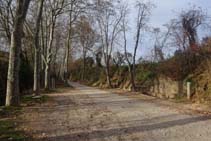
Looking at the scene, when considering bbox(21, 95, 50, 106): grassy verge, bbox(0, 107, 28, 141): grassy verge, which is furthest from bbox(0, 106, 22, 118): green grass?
bbox(21, 95, 50, 106): grassy verge

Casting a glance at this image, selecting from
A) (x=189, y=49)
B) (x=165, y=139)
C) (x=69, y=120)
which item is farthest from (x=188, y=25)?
(x=165, y=139)

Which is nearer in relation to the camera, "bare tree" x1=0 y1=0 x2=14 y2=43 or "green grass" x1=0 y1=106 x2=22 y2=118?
"green grass" x1=0 y1=106 x2=22 y2=118

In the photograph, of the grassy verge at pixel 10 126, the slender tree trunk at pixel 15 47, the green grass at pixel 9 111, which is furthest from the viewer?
the slender tree trunk at pixel 15 47

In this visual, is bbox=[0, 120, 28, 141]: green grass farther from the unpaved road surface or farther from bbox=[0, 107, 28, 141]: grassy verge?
the unpaved road surface

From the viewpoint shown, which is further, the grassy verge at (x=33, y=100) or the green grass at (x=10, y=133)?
the grassy verge at (x=33, y=100)

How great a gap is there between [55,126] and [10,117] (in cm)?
313

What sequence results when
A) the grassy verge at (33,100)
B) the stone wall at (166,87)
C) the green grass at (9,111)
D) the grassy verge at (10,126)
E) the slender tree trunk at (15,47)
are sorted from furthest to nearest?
1. the stone wall at (166,87)
2. the grassy verge at (33,100)
3. the slender tree trunk at (15,47)
4. the green grass at (9,111)
5. the grassy verge at (10,126)

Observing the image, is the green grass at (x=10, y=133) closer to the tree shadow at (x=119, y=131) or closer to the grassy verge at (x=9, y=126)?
the grassy verge at (x=9, y=126)

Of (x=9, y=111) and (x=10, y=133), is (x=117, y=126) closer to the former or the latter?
(x=10, y=133)

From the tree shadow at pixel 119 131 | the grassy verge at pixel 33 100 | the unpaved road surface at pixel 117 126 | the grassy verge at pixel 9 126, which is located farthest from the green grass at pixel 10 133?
the grassy verge at pixel 33 100

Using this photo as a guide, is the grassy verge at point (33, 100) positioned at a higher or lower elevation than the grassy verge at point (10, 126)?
higher

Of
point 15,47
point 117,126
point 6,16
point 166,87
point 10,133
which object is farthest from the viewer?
point 6,16

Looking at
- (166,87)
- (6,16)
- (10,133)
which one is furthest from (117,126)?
(6,16)

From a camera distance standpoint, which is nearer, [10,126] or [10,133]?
[10,133]
